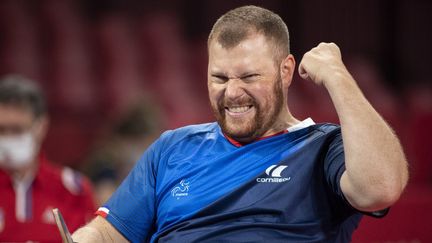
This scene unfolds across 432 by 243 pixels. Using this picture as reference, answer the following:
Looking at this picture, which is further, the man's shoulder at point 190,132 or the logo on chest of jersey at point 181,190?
the man's shoulder at point 190,132

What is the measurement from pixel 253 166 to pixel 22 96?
184 cm

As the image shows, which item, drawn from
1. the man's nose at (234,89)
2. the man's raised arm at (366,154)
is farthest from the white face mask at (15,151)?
the man's raised arm at (366,154)

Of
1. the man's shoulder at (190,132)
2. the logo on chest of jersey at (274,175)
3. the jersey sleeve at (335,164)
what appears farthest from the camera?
the man's shoulder at (190,132)

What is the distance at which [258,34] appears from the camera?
2.80m

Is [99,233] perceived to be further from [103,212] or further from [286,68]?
[286,68]

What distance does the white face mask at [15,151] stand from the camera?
168 inches

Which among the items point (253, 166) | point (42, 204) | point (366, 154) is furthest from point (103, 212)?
point (42, 204)

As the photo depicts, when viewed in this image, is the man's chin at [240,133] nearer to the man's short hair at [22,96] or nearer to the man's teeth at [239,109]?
the man's teeth at [239,109]

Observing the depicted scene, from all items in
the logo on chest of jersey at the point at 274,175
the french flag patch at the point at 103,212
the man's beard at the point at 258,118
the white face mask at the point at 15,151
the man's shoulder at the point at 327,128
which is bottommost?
the white face mask at the point at 15,151

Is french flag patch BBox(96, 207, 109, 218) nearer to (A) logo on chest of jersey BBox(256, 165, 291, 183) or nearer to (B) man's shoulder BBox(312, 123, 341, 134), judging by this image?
(A) logo on chest of jersey BBox(256, 165, 291, 183)

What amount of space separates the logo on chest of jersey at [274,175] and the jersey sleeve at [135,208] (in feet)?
1.28

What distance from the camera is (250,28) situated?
2811 millimetres

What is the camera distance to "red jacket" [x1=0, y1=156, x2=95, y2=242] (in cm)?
414

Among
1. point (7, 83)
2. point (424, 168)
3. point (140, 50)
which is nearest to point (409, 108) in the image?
point (424, 168)
